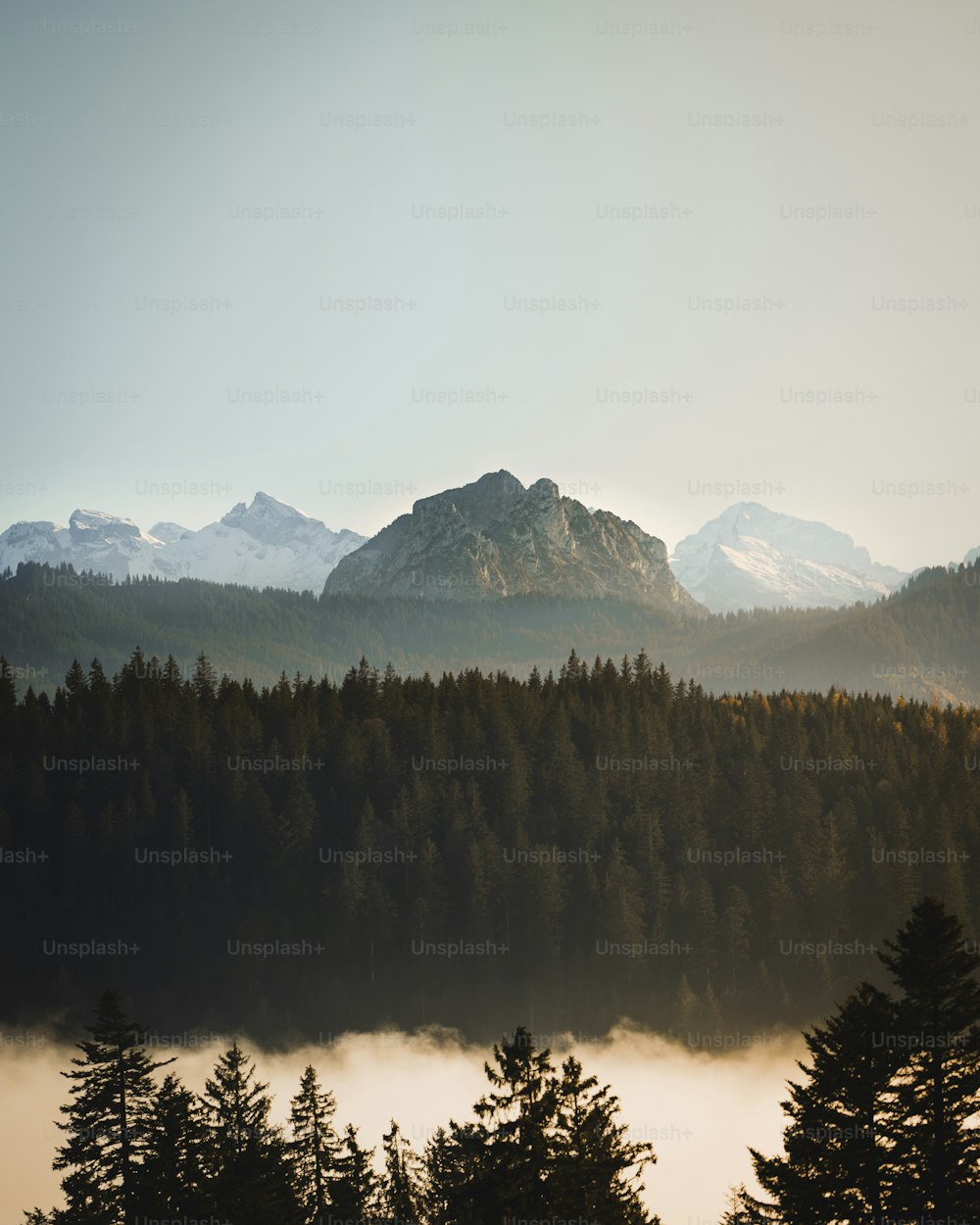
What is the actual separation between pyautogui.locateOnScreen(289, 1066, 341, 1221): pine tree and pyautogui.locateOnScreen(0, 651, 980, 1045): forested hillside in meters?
52.6

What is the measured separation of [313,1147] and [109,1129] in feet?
27.2

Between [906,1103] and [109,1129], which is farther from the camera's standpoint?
[109,1129]

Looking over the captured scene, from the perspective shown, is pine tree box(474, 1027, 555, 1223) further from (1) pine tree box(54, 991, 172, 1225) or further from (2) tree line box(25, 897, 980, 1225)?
(1) pine tree box(54, 991, 172, 1225)

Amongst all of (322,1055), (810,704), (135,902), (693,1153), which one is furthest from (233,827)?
(810,704)

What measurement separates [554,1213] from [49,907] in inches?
3664

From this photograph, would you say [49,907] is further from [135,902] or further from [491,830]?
[491,830]

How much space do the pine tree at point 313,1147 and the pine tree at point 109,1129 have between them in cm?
623

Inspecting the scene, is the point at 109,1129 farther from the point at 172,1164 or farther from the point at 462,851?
the point at 462,851

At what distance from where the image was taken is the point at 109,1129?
1623 inches

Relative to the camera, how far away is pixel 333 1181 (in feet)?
146

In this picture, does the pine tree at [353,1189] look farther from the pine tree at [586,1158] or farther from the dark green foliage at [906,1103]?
the dark green foliage at [906,1103]

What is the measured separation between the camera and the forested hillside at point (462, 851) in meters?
102

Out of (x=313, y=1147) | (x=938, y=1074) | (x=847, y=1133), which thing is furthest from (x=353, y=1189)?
(x=938, y=1074)

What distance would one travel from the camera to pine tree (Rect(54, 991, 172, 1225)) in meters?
39.6
